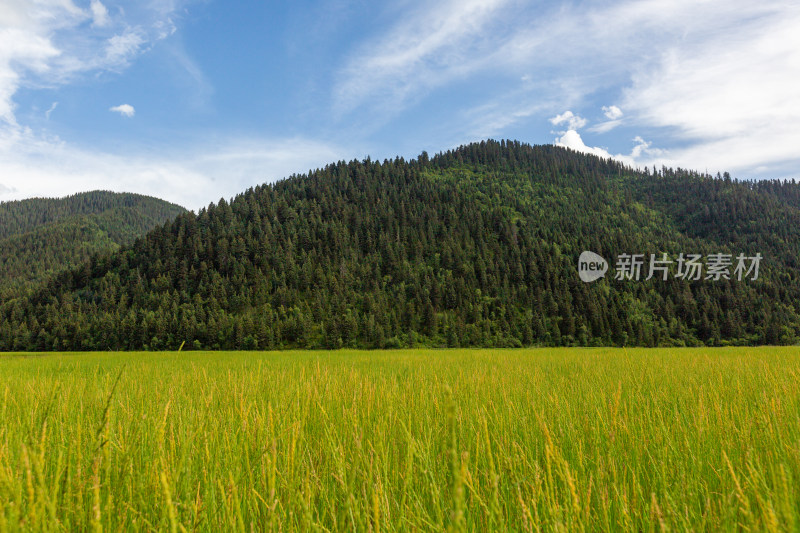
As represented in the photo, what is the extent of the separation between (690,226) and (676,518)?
219 m

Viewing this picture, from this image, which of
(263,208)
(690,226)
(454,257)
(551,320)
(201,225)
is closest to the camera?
(551,320)

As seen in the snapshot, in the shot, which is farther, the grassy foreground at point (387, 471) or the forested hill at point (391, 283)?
the forested hill at point (391, 283)

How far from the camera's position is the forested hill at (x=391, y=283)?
3039 inches

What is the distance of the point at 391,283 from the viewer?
3942 inches

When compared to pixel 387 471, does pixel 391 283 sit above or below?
above

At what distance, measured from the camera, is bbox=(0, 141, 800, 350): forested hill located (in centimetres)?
7719

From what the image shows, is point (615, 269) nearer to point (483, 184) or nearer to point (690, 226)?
point (483, 184)

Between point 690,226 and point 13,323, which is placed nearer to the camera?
point 13,323

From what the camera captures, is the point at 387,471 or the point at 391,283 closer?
the point at 387,471

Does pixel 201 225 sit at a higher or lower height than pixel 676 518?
higher

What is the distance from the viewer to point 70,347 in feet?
257

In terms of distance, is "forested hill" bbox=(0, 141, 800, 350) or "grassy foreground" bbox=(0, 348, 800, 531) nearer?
"grassy foreground" bbox=(0, 348, 800, 531)

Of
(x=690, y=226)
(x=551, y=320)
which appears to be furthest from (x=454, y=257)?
(x=690, y=226)

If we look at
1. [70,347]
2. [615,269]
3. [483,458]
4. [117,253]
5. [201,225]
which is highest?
[201,225]
